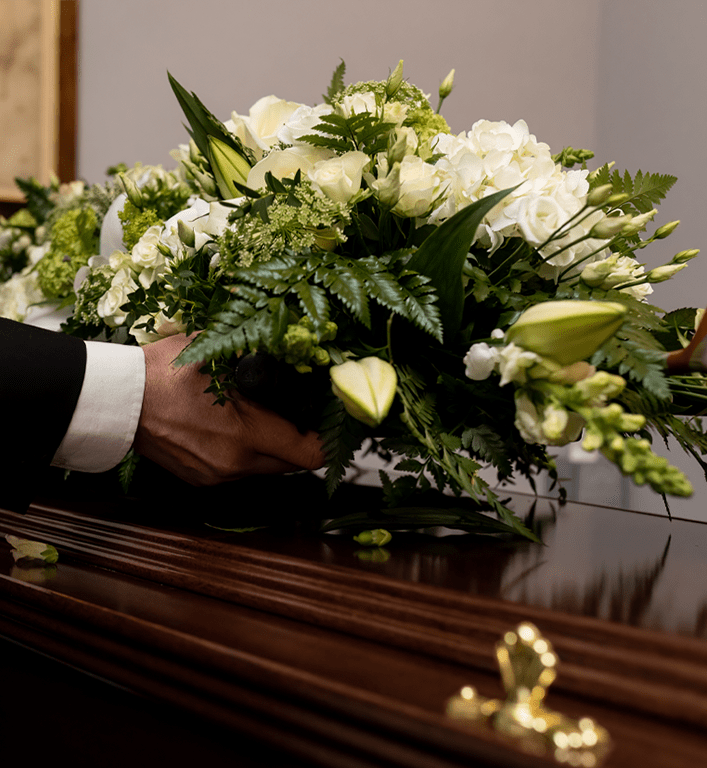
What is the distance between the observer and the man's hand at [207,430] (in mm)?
622

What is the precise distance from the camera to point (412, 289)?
545 millimetres

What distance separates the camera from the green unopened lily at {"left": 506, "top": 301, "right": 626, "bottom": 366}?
0.42m

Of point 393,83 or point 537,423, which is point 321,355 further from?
point 393,83

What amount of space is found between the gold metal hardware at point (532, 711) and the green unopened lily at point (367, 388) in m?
0.18

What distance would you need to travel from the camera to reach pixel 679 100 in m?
1.29

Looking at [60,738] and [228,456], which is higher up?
[228,456]

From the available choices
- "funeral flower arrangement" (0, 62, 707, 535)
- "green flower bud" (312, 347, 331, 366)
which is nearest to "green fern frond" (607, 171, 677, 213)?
"funeral flower arrangement" (0, 62, 707, 535)

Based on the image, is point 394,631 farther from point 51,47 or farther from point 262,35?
point 51,47

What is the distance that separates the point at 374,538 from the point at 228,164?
1.33ft

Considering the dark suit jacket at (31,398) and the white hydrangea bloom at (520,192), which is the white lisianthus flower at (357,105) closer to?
the white hydrangea bloom at (520,192)

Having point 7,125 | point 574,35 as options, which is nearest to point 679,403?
point 574,35

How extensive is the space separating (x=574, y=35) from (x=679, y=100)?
45cm

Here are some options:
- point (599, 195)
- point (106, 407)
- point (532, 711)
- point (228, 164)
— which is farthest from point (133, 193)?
point (532, 711)

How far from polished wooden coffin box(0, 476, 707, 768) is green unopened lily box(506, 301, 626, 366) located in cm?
16
